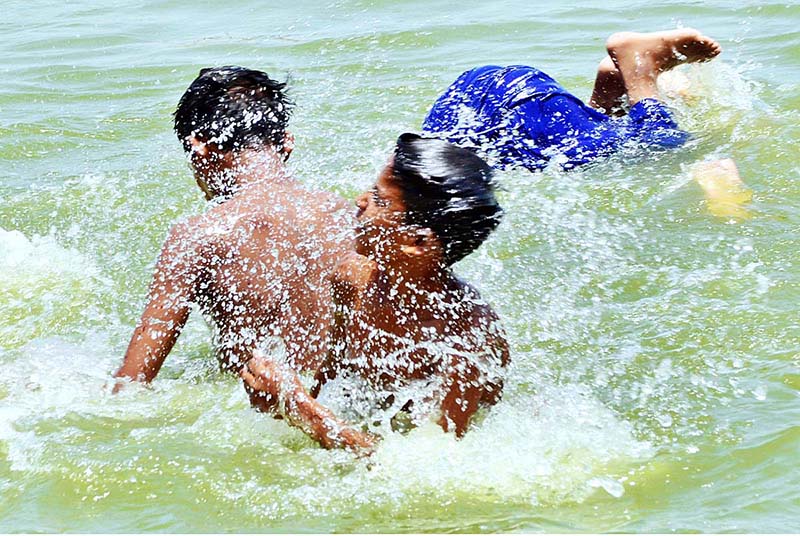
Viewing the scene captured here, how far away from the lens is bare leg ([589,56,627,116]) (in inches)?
209

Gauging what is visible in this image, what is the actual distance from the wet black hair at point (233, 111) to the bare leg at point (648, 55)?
1944 millimetres

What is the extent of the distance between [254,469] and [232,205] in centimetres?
82

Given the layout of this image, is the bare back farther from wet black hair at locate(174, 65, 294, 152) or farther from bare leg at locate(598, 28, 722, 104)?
bare leg at locate(598, 28, 722, 104)

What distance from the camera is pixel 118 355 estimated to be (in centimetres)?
387

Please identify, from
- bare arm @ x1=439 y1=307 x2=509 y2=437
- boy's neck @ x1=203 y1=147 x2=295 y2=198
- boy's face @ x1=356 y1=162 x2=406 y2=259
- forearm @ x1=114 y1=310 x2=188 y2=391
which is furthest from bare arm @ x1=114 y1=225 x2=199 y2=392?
bare arm @ x1=439 y1=307 x2=509 y2=437

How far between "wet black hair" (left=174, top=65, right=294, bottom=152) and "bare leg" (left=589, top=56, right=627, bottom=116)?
214 cm

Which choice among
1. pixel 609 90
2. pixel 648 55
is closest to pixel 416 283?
pixel 648 55

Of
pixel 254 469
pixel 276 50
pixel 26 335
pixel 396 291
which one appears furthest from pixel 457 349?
pixel 276 50

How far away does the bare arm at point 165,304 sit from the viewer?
3.29 m

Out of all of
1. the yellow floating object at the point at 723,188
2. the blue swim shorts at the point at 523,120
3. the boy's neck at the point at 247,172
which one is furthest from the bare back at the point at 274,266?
the yellow floating object at the point at 723,188

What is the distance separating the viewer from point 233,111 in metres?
3.58

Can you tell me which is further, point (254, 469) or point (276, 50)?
point (276, 50)

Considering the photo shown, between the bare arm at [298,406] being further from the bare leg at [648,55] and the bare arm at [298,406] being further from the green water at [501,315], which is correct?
the bare leg at [648,55]

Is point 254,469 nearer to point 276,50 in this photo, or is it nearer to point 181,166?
point 181,166
